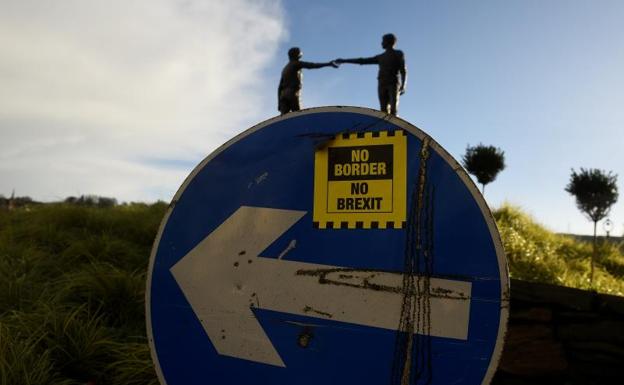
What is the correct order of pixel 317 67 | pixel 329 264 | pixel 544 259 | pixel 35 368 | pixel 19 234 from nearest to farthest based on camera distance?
1. pixel 329 264
2. pixel 35 368
3. pixel 317 67
4. pixel 19 234
5. pixel 544 259

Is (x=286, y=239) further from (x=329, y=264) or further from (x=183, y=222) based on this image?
(x=183, y=222)

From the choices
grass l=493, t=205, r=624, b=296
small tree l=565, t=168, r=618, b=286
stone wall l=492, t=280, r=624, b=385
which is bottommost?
stone wall l=492, t=280, r=624, b=385

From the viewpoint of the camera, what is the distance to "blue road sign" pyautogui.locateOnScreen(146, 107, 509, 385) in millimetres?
999

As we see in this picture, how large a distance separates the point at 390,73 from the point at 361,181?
4.21m

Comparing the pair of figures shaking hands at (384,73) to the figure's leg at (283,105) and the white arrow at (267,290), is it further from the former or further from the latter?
the white arrow at (267,290)

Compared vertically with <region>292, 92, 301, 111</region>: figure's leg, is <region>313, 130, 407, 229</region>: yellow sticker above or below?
below

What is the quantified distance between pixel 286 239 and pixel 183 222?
31 cm

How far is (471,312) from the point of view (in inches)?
38.8

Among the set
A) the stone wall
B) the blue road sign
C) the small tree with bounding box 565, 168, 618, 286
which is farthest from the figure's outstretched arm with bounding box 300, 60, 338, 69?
the small tree with bounding box 565, 168, 618, 286

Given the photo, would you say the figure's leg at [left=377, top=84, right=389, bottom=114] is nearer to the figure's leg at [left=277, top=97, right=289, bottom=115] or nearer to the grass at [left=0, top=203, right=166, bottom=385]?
the figure's leg at [left=277, top=97, right=289, bottom=115]

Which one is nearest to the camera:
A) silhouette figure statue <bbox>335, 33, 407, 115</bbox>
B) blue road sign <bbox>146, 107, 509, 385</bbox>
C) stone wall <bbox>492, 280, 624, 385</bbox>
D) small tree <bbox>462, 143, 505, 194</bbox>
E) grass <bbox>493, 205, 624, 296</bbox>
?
blue road sign <bbox>146, 107, 509, 385</bbox>

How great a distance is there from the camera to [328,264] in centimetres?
111

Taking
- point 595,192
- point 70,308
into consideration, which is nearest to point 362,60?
point 70,308

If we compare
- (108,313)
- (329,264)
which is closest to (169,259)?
(329,264)
